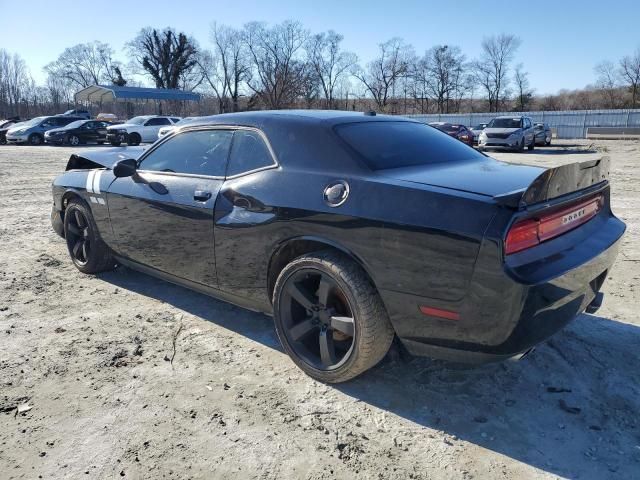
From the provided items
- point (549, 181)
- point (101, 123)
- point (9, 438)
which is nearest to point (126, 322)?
point (9, 438)

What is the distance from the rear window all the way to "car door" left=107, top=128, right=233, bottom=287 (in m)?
0.93

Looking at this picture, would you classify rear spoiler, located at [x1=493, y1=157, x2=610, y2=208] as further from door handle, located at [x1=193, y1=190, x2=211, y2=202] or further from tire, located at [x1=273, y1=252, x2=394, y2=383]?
door handle, located at [x1=193, y1=190, x2=211, y2=202]

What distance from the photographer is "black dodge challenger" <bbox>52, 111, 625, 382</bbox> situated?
88.4 inches

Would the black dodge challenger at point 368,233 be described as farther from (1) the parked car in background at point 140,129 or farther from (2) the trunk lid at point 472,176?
(1) the parked car in background at point 140,129

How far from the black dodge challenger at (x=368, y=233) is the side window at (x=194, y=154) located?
1 cm

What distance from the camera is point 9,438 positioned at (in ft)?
7.93

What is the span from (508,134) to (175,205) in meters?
21.7

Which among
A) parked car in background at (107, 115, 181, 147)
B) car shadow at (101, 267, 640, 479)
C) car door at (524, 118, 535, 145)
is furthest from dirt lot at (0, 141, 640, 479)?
parked car in background at (107, 115, 181, 147)

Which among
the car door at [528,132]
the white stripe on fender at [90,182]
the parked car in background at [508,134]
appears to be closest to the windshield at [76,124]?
the parked car in background at [508,134]

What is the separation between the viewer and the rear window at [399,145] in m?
2.91

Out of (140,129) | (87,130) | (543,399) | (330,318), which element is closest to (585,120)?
(140,129)

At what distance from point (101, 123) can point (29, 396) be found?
27.0 metres

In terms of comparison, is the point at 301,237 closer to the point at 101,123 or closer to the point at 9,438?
the point at 9,438

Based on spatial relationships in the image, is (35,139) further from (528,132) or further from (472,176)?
(472,176)
